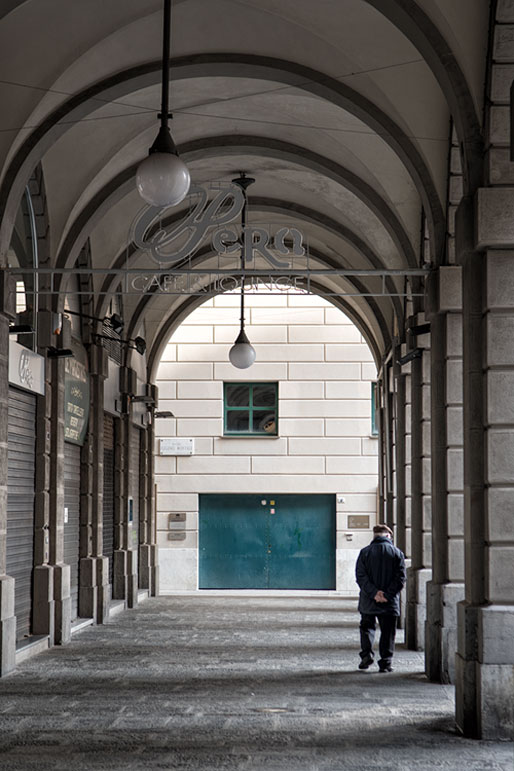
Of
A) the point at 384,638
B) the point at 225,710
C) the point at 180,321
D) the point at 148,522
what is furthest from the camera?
the point at 180,321

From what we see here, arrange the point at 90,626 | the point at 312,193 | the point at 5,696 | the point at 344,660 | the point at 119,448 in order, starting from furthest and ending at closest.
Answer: the point at 119,448 < the point at 312,193 < the point at 90,626 < the point at 344,660 < the point at 5,696

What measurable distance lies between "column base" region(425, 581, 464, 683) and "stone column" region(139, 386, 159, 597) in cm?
1326

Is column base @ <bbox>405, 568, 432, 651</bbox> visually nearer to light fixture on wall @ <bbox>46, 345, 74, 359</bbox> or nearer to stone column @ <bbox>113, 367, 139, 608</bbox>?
light fixture on wall @ <bbox>46, 345, 74, 359</bbox>

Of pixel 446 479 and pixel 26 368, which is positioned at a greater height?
pixel 26 368

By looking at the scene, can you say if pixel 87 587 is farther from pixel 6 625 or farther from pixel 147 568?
pixel 147 568

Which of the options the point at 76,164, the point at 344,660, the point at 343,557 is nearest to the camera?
the point at 344,660

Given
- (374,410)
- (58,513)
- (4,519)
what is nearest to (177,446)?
(374,410)

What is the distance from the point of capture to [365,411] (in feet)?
91.0

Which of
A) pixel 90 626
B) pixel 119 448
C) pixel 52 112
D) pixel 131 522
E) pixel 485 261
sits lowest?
pixel 90 626

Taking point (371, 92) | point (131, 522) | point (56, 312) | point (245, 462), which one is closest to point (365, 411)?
point (245, 462)

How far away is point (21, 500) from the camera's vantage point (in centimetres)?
1364

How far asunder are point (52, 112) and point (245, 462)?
53.6ft

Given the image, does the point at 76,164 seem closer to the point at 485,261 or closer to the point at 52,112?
the point at 52,112

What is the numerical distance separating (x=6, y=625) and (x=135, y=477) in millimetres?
11758
